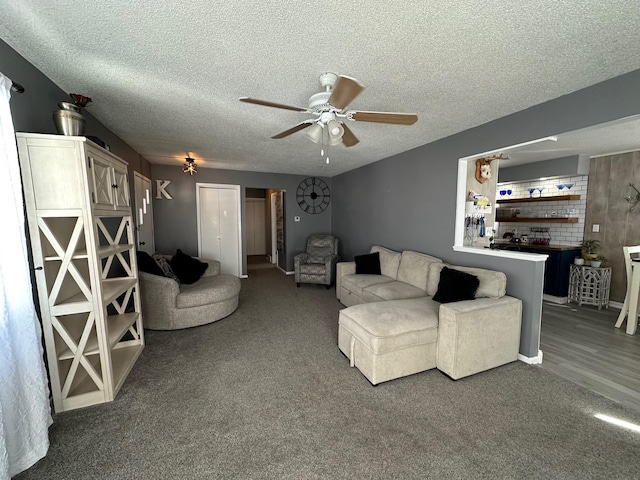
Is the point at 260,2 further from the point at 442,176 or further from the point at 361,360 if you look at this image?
the point at 442,176

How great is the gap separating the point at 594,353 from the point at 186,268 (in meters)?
5.15

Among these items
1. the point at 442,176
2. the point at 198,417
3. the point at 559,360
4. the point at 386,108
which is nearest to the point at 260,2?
the point at 386,108

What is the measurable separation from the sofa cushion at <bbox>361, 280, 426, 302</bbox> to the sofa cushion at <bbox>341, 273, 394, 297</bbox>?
0.11 m

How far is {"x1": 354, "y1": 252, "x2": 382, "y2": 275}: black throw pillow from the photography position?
4281 millimetres

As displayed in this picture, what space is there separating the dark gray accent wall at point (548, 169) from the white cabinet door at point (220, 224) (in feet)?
18.7

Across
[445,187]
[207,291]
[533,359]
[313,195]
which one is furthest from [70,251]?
[313,195]

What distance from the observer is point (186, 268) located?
400cm

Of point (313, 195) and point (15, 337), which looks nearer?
point (15, 337)

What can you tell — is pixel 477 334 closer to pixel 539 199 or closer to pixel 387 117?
pixel 387 117

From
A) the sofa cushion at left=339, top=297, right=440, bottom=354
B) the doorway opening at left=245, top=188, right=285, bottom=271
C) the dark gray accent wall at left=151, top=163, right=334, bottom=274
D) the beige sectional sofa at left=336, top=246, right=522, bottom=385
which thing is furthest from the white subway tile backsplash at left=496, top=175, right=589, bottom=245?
the doorway opening at left=245, top=188, right=285, bottom=271

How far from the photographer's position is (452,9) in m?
1.32

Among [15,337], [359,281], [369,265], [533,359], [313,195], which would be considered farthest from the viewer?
[313,195]

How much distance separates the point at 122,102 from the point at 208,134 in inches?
39.0

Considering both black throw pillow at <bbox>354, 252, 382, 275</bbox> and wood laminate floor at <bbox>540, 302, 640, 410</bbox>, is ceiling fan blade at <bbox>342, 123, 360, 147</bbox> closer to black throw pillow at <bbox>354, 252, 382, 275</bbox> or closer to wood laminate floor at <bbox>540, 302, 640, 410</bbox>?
black throw pillow at <bbox>354, 252, 382, 275</bbox>
